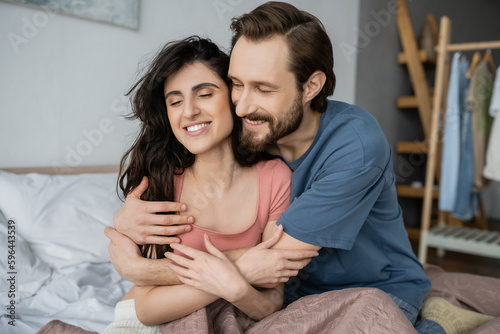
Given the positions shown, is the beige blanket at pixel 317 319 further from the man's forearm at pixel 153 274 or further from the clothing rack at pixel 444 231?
the clothing rack at pixel 444 231

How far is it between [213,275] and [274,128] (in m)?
0.43

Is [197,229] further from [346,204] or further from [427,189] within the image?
[427,189]

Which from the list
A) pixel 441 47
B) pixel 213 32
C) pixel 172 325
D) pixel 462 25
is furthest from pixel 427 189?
pixel 172 325

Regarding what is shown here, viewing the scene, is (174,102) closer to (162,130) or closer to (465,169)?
(162,130)

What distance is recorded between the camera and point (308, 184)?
48.3 inches

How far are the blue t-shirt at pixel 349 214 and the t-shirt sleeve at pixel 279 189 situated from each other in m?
0.02

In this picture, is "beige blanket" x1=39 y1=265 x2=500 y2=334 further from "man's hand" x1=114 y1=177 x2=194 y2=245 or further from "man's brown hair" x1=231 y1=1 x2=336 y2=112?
"man's brown hair" x1=231 y1=1 x2=336 y2=112

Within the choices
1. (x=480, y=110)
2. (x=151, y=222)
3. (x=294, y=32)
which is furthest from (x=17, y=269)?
(x=480, y=110)

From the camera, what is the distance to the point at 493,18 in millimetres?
5551

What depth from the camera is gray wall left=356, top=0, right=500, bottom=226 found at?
3410 mm

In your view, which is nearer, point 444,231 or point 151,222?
point 151,222

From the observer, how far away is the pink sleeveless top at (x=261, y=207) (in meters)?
1.21

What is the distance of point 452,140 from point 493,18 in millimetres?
3355

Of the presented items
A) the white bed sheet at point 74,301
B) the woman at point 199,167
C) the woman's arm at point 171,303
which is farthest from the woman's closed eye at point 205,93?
the white bed sheet at point 74,301
